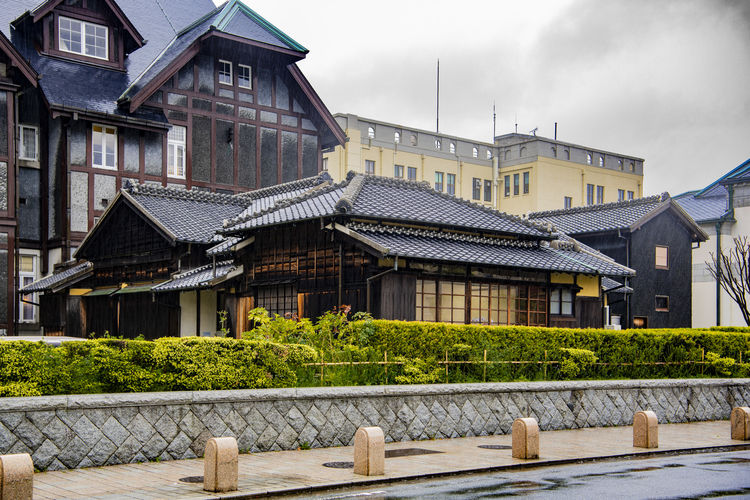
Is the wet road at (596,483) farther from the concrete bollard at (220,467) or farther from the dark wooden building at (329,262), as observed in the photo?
the dark wooden building at (329,262)

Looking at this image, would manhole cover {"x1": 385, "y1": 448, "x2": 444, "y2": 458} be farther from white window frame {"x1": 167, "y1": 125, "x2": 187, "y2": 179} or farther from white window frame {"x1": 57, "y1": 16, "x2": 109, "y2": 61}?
white window frame {"x1": 57, "y1": 16, "x2": 109, "y2": 61}

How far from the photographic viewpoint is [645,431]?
614 inches

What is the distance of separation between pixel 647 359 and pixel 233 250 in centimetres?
1256

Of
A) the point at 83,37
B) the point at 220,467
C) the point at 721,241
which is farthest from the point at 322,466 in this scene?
the point at 721,241

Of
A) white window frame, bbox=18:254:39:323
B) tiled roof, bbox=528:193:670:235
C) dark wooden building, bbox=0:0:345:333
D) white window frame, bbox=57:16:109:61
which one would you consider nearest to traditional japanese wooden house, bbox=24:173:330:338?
white window frame, bbox=18:254:39:323

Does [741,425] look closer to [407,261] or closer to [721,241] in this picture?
[407,261]

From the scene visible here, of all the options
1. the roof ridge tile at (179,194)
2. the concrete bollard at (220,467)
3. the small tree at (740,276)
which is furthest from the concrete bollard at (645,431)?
the roof ridge tile at (179,194)

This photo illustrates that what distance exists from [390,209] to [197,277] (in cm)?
744

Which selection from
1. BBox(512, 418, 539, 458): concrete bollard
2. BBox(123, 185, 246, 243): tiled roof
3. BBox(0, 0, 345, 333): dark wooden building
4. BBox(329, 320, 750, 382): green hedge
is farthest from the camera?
BBox(0, 0, 345, 333): dark wooden building

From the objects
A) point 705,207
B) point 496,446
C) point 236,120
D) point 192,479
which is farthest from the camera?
point 705,207

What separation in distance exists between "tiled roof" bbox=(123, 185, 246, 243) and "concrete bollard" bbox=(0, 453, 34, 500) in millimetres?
18140

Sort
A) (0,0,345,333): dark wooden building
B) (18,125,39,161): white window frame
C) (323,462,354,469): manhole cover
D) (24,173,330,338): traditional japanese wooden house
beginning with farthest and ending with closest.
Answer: (18,125,39,161): white window frame, (0,0,345,333): dark wooden building, (24,173,330,338): traditional japanese wooden house, (323,462,354,469): manhole cover

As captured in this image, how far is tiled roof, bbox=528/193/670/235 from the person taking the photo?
126 ft

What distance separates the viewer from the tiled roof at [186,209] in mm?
28312
